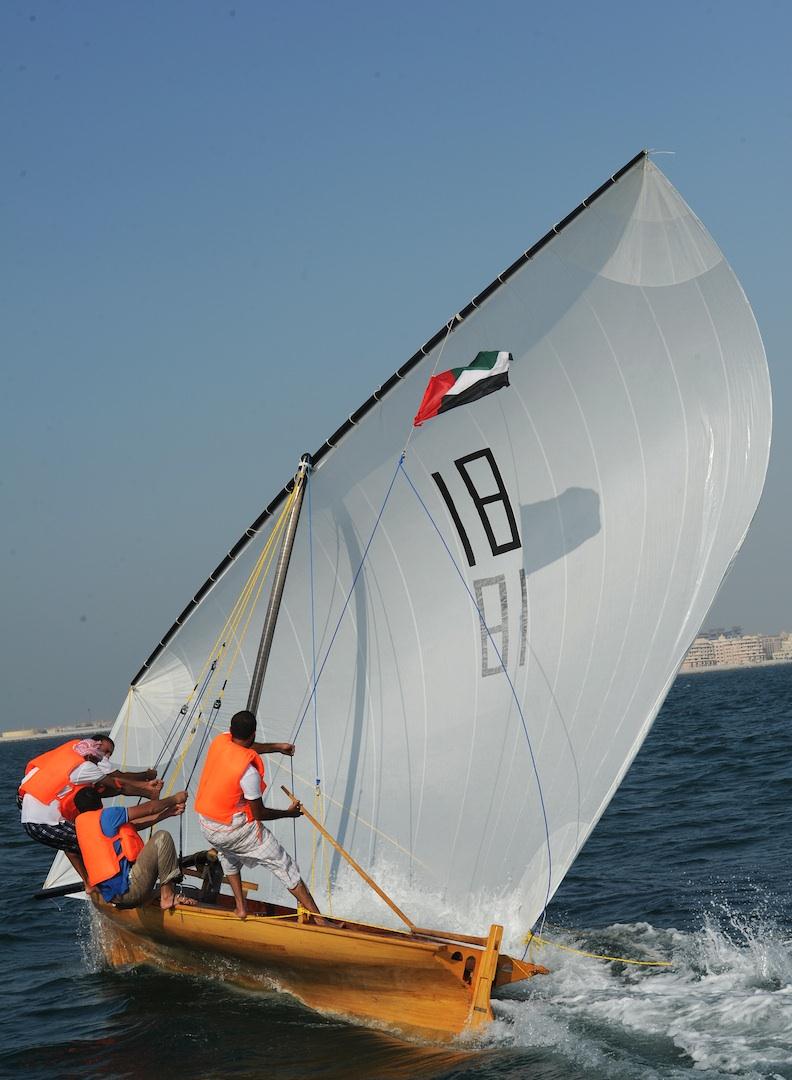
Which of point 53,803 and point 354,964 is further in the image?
point 53,803

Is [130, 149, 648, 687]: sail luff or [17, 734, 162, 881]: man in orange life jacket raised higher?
[130, 149, 648, 687]: sail luff

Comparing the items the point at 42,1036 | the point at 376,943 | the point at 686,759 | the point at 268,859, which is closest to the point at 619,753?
the point at 376,943

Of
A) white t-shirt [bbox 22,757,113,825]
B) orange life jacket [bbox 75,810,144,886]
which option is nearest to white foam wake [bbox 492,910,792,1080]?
orange life jacket [bbox 75,810,144,886]

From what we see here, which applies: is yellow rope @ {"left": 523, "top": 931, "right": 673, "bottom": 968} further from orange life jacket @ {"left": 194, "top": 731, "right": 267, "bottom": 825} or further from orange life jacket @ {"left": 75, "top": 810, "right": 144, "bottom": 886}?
orange life jacket @ {"left": 75, "top": 810, "right": 144, "bottom": 886}

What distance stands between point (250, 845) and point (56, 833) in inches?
97.7

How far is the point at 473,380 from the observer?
32.3 feet

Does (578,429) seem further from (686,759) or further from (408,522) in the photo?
(686,759)

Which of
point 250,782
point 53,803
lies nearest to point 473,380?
point 250,782

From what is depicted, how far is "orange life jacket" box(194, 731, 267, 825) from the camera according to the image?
31.4 ft

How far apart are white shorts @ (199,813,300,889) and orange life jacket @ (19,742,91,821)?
1837 millimetres

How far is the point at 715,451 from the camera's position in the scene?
381 inches

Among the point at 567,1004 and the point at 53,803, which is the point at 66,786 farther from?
the point at 567,1004

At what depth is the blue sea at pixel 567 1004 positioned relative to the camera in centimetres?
811

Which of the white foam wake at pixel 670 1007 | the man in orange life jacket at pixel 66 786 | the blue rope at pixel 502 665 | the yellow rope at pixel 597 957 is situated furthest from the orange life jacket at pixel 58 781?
the white foam wake at pixel 670 1007
